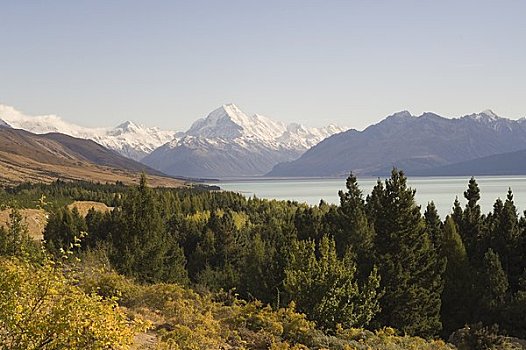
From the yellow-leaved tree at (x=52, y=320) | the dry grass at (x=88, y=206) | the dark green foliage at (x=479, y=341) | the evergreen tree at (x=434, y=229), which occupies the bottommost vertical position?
the dry grass at (x=88, y=206)

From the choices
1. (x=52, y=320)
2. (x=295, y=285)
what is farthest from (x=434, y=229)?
(x=52, y=320)

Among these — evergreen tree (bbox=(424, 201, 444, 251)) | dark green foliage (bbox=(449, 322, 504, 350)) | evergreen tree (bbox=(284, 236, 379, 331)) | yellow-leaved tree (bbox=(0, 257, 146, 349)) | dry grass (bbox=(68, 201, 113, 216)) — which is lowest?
dry grass (bbox=(68, 201, 113, 216))

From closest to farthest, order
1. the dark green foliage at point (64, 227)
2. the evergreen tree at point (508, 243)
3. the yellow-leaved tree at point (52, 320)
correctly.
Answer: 1. the yellow-leaved tree at point (52, 320)
2. the evergreen tree at point (508, 243)
3. the dark green foliage at point (64, 227)

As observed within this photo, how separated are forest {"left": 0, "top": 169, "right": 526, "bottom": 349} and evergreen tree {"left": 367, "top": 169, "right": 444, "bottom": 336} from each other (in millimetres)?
96

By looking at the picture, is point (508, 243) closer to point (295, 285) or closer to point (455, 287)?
point (455, 287)

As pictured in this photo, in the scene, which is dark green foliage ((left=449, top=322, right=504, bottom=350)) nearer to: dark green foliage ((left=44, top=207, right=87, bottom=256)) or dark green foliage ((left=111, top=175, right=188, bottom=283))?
dark green foliage ((left=111, top=175, right=188, bottom=283))

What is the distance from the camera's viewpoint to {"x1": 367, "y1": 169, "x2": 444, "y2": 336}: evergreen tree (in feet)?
134

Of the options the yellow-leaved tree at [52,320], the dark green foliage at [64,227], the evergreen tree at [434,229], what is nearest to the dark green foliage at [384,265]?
the evergreen tree at [434,229]

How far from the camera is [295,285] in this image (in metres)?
31.8

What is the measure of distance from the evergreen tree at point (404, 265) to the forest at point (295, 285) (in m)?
0.10

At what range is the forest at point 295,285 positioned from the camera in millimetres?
11047

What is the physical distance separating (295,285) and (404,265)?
46.2 ft

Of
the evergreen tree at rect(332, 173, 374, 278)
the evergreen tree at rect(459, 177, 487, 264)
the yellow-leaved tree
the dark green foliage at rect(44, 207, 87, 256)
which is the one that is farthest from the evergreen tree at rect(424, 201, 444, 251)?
the dark green foliage at rect(44, 207, 87, 256)

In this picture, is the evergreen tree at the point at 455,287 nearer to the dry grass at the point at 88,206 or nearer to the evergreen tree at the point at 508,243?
the evergreen tree at the point at 508,243
